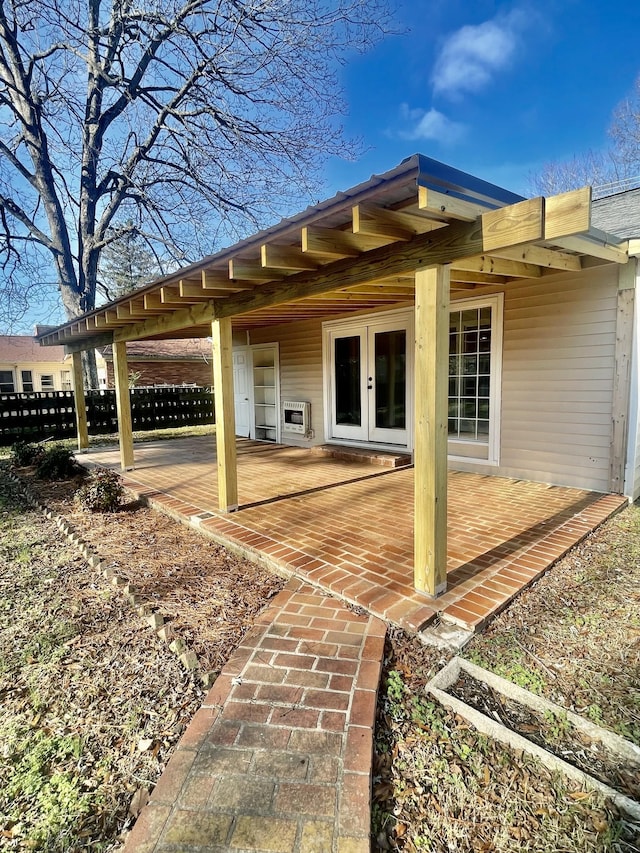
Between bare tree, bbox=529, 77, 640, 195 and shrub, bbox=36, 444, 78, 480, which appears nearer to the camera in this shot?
shrub, bbox=36, 444, 78, 480

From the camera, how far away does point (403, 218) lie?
7.18ft

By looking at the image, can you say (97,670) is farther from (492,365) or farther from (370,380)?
(370,380)

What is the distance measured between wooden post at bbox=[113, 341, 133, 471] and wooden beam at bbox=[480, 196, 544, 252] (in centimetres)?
563

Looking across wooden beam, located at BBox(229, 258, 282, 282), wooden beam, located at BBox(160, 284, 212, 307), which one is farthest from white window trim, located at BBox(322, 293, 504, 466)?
wooden beam, located at BBox(160, 284, 212, 307)

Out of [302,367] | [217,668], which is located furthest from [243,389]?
[217,668]

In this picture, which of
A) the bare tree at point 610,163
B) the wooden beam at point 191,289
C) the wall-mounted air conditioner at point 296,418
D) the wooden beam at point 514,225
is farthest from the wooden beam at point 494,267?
the bare tree at point 610,163

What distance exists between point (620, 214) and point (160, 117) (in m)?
12.0

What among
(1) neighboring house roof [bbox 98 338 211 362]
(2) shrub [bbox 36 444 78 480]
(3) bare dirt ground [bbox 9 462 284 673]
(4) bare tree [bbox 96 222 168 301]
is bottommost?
(3) bare dirt ground [bbox 9 462 284 673]

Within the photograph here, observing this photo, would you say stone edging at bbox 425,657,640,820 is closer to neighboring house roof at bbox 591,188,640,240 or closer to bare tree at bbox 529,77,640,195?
neighboring house roof at bbox 591,188,640,240

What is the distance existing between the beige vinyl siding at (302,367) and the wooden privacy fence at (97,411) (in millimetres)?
5271

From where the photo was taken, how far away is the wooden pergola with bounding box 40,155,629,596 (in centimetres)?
194

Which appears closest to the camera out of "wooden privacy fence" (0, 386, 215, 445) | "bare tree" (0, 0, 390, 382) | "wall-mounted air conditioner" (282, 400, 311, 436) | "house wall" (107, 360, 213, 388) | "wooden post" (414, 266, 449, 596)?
"wooden post" (414, 266, 449, 596)

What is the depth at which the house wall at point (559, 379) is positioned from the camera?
4324 millimetres

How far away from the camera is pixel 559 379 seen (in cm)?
465
